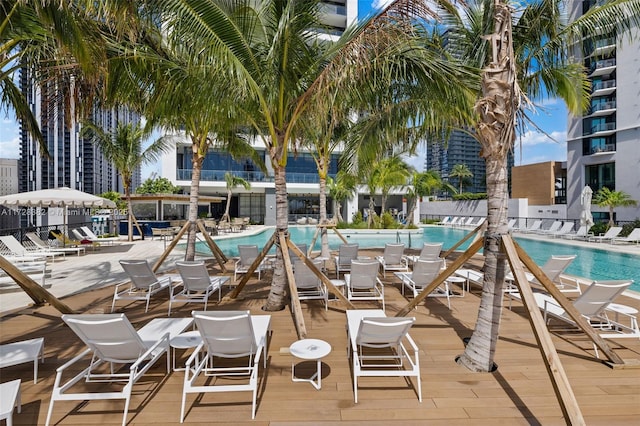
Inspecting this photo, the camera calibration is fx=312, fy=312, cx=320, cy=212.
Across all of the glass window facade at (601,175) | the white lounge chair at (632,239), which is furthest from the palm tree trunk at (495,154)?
the glass window facade at (601,175)

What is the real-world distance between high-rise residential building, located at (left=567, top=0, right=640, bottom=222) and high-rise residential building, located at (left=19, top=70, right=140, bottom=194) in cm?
3081

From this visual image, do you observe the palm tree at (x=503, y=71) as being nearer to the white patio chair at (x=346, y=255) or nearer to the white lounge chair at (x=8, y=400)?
the white patio chair at (x=346, y=255)

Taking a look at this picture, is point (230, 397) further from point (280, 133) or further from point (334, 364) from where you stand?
point (280, 133)

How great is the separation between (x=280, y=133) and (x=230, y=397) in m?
4.05

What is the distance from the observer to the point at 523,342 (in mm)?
4293

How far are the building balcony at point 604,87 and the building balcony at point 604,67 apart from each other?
0.86 meters

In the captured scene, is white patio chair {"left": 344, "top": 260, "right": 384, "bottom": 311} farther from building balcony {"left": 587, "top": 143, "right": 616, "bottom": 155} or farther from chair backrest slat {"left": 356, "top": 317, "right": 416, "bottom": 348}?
building balcony {"left": 587, "top": 143, "right": 616, "bottom": 155}

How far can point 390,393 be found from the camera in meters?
3.16

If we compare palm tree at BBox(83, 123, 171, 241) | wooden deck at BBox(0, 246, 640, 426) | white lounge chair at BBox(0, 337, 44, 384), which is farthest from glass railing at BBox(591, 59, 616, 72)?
white lounge chair at BBox(0, 337, 44, 384)

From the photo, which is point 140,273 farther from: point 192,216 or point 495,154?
point 495,154

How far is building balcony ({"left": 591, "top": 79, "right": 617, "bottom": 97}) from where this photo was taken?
91.8 feet

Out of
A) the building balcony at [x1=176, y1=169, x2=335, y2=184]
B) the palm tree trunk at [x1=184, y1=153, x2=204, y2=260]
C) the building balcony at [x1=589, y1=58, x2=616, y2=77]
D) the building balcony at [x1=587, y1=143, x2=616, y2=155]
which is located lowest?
the palm tree trunk at [x1=184, y1=153, x2=204, y2=260]

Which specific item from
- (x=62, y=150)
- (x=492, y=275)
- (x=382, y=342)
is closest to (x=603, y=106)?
(x=492, y=275)

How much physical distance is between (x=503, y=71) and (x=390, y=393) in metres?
3.63
